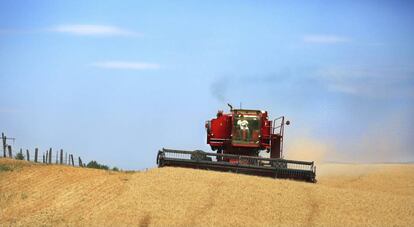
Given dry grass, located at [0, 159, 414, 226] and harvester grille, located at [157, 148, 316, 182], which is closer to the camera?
dry grass, located at [0, 159, 414, 226]

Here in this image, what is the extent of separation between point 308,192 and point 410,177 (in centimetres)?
1492

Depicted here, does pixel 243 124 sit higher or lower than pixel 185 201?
higher

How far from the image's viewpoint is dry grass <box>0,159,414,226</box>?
26.0 meters

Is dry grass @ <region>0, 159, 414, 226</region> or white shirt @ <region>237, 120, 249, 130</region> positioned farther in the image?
white shirt @ <region>237, 120, 249, 130</region>

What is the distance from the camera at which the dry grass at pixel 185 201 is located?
26047mm

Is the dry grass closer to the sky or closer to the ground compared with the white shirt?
closer to the ground

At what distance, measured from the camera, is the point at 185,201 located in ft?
91.4

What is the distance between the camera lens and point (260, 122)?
37031 mm

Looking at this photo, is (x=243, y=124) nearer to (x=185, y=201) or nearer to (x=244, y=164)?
(x=244, y=164)

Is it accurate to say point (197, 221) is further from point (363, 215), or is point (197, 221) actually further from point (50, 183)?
point (50, 183)

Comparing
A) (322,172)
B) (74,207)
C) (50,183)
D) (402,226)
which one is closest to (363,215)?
(402,226)

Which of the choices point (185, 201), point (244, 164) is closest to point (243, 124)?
point (244, 164)

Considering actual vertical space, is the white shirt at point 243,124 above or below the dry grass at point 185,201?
above

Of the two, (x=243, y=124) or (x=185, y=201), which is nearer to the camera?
(x=185, y=201)
